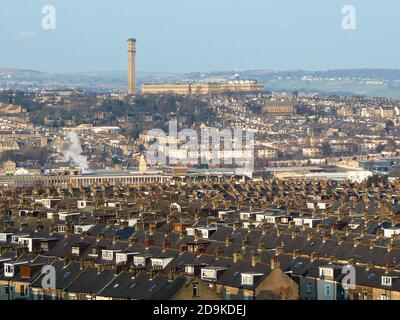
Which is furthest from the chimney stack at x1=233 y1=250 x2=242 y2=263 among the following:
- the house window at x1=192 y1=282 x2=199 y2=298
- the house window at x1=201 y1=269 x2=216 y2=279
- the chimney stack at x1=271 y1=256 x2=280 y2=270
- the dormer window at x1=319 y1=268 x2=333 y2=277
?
the house window at x1=192 y1=282 x2=199 y2=298

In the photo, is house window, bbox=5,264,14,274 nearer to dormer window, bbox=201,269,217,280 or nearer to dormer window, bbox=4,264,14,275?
dormer window, bbox=4,264,14,275

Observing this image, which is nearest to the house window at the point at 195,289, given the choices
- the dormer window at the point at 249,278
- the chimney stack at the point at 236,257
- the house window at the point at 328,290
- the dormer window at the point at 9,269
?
the dormer window at the point at 249,278

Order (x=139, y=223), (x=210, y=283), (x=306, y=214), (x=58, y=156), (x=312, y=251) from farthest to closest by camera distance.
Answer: (x=58, y=156)
(x=306, y=214)
(x=139, y=223)
(x=312, y=251)
(x=210, y=283)

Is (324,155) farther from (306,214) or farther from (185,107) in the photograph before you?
(306,214)

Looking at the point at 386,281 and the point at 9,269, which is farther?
the point at 9,269

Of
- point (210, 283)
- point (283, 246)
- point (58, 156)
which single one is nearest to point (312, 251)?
point (283, 246)

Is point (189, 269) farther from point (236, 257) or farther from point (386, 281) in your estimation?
point (386, 281)

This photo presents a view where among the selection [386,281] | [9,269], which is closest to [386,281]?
[386,281]

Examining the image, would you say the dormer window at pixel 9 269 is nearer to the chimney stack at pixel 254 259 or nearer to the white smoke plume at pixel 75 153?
the chimney stack at pixel 254 259
